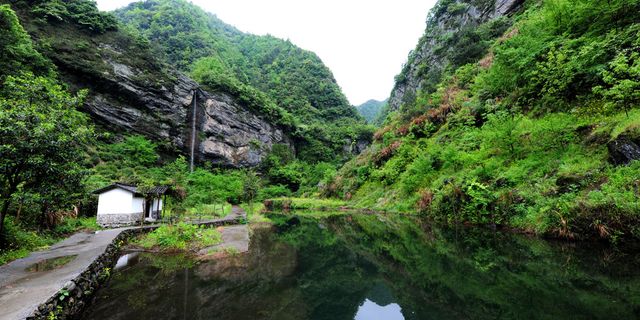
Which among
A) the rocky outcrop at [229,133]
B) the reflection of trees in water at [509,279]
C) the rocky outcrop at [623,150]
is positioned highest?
the rocky outcrop at [229,133]

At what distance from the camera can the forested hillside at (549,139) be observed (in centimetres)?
1024

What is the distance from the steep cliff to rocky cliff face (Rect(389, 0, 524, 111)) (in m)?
33.5

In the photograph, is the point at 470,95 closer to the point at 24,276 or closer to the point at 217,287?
the point at 217,287

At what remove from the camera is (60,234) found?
14906 millimetres

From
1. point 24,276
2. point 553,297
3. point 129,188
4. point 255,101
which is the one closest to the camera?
point 553,297

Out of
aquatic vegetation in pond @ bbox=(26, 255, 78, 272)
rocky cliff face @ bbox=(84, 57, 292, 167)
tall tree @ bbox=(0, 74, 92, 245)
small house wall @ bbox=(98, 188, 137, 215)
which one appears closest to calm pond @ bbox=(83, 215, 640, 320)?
aquatic vegetation in pond @ bbox=(26, 255, 78, 272)

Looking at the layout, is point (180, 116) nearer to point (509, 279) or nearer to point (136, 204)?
point (136, 204)

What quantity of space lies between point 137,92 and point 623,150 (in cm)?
5506

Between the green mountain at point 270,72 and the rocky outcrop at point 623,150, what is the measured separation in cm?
5930

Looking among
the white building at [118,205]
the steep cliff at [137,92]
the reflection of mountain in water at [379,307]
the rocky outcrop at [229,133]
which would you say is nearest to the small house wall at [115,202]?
the white building at [118,205]

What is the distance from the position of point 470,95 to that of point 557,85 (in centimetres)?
1347

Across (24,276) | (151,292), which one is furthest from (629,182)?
(24,276)

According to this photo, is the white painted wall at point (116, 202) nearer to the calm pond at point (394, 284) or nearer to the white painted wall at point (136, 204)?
the white painted wall at point (136, 204)

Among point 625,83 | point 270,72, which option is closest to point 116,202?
point 625,83
